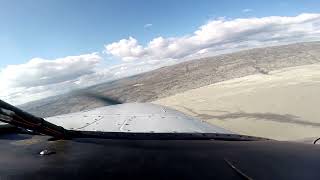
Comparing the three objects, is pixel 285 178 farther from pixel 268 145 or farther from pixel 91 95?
pixel 91 95

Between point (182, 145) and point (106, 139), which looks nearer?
point (182, 145)

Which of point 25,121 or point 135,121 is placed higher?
point 25,121

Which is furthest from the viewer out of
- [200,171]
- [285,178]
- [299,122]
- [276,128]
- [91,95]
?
[299,122]

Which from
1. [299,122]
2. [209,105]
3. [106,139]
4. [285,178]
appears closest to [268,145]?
[285,178]

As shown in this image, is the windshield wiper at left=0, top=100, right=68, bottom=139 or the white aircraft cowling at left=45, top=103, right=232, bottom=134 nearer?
the windshield wiper at left=0, top=100, right=68, bottom=139

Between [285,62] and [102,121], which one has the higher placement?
[285,62]
